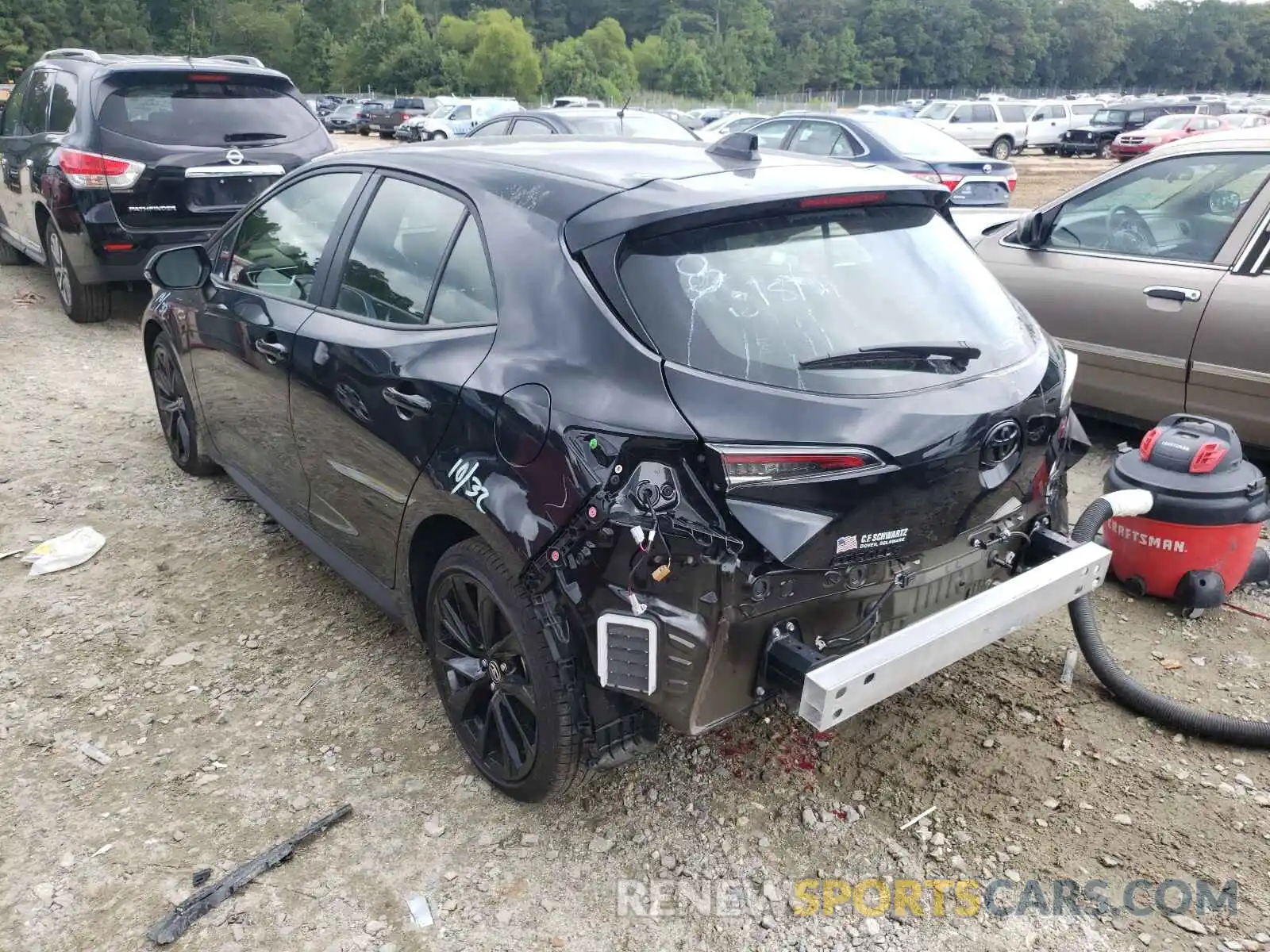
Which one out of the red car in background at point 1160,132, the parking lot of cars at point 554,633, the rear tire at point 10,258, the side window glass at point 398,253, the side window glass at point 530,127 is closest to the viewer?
the parking lot of cars at point 554,633

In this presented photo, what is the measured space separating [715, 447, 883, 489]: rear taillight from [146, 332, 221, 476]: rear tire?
3.30m

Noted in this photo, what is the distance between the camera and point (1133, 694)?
10.3ft

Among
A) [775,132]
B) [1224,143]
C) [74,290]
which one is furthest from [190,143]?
[775,132]

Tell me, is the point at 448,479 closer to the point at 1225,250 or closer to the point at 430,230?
the point at 430,230

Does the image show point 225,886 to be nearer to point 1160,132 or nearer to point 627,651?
point 627,651

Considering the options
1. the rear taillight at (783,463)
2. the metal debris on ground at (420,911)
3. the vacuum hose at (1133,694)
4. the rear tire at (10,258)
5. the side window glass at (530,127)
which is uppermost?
the rear taillight at (783,463)

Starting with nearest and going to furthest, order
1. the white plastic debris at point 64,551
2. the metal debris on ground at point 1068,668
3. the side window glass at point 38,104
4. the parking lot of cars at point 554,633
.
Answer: the parking lot of cars at point 554,633 → the metal debris on ground at point 1068,668 → the white plastic debris at point 64,551 → the side window glass at point 38,104

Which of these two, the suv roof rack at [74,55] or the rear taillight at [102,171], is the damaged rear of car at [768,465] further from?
the suv roof rack at [74,55]

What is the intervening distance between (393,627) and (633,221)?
1.98m

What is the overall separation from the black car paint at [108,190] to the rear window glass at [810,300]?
5557mm

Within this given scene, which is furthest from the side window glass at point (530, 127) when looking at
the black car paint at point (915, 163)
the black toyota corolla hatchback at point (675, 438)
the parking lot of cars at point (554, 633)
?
the black toyota corolla hatchback at point (675, 438)

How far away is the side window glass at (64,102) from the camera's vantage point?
7340mm

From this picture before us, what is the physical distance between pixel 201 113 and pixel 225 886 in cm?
641

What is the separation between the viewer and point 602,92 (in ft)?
235
